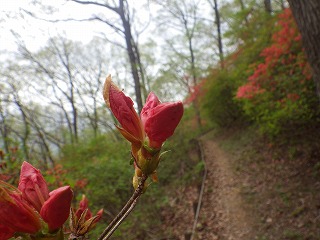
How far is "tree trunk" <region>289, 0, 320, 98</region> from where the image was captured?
8.48 feet

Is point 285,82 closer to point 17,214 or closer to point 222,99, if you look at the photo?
point 222,99

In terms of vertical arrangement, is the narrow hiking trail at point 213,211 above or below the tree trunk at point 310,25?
below

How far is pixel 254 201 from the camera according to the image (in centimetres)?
620

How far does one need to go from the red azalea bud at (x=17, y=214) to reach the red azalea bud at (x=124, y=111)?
0.27m

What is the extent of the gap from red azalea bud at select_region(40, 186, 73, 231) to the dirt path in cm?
552

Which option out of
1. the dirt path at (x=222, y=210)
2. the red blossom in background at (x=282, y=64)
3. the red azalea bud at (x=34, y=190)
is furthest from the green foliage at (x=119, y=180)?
the red azalea bud at (x=34, y=190)

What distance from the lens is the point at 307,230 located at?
4.46 meters

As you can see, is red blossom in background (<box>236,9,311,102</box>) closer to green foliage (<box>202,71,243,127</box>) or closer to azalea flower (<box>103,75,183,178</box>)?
green foliage (<box>202,71,243,127</box>)

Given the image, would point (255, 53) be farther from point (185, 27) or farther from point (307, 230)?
point (185, 27)

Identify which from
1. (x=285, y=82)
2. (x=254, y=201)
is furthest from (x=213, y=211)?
(x=285, y=82)

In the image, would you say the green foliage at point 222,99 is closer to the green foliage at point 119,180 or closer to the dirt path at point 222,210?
the green foliage at point 119,180

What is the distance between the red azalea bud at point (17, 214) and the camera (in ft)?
1.68

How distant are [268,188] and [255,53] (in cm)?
469

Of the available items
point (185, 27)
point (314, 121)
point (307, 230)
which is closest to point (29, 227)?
point (307, 230)
